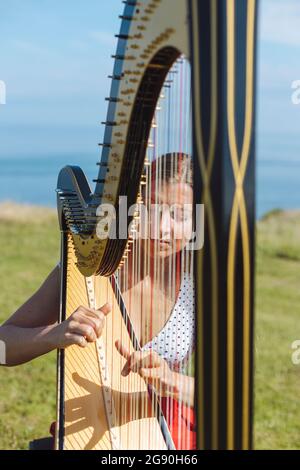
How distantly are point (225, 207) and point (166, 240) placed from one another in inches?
28.8

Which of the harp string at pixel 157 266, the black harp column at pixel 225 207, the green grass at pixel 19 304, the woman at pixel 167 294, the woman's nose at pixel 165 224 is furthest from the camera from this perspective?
the green grass at pixel 19 304

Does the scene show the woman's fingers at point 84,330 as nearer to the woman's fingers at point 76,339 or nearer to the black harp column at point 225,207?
the woman's fingers at point 76,339

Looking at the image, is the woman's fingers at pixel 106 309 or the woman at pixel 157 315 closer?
the woman at pixel 157 315

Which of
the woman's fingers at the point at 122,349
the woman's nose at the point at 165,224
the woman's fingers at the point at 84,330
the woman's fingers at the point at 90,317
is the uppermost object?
the woman's nose at the point at 165,224

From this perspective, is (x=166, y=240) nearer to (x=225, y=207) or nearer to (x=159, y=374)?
(x=159, y=374)

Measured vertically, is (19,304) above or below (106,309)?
above

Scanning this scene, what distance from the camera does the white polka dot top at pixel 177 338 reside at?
178 centimetres

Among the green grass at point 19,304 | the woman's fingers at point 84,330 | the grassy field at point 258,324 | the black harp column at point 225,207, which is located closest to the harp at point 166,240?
the black harp column at point 225,207

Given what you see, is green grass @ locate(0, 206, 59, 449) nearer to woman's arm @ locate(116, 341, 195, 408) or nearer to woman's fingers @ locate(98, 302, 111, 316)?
woman's fingers @ locate(98, 302, 111, 316)

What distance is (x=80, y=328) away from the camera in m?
1.79

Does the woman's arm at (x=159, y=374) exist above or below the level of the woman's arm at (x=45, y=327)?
A: below

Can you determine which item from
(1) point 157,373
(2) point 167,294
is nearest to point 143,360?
(1) point 157,373

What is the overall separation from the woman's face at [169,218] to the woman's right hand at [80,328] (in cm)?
18

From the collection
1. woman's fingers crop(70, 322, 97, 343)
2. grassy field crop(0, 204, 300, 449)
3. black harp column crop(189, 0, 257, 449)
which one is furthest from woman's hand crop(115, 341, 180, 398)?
grassy field crop(0, 204, 300, 449)
